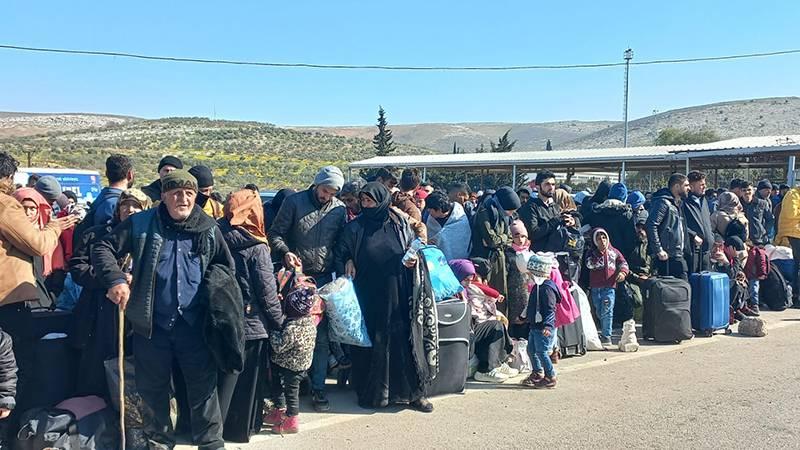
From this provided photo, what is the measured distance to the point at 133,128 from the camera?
70375 millimetres

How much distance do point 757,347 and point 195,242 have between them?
6706 millimetres

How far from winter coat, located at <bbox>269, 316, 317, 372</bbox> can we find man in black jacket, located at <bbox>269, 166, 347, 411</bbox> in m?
0.54

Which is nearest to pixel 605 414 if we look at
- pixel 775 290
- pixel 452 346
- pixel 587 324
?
pixel 452 346

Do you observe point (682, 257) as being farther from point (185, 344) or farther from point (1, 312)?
point (1, 312)

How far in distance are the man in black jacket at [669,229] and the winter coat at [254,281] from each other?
5246 mm

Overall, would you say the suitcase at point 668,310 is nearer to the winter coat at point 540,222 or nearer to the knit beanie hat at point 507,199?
the winter coat at point 540,222

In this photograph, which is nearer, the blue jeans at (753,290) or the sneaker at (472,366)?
the sneaker at (472,366)

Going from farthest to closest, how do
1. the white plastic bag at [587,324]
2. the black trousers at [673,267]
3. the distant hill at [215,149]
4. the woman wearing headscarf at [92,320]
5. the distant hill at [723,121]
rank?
the distant hill at [723,121] < the distant hill at [215,149] < the black trousers at [673,267] < the white plastic bag at [587,324] < the woman wearing headscarf at [92,320]

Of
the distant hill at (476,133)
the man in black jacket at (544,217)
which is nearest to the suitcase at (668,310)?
the man in black jacket at (544,217)

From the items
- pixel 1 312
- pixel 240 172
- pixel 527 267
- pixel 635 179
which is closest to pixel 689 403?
pixel 527 267

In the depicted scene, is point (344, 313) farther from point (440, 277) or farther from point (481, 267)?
point (481, 267)

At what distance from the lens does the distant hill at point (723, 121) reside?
87019 mm

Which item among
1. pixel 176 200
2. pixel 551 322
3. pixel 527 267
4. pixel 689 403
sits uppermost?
pixel 176 200

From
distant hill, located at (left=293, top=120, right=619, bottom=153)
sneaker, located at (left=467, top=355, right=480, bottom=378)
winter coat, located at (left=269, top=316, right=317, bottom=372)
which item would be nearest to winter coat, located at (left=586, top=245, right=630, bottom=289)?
sneaker, located at (left=467, top=355, right=480, bottom=378)
